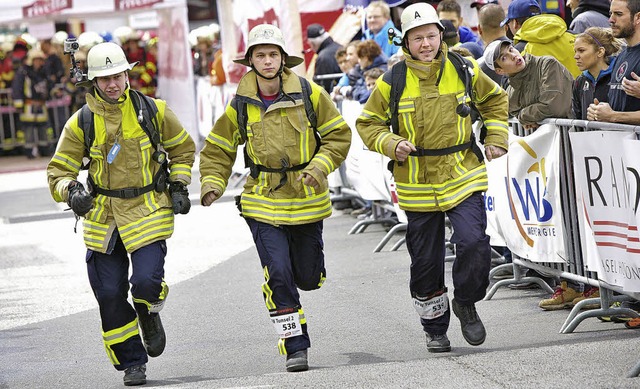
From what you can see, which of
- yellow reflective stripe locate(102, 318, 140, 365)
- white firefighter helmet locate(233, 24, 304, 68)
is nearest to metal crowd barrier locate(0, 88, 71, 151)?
yellow reflective stripe locate(102, 318, 140, 365)

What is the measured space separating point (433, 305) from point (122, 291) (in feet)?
5.91

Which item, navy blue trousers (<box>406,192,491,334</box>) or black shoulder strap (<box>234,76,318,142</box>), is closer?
navy blue trousers (<box>406,192,491,334</box>)

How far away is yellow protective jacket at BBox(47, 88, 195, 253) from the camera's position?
7324mm

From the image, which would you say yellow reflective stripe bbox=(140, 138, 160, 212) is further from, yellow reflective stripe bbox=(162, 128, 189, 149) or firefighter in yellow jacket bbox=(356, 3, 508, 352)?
firefighter in yellow jacket bbox=(356, 3, 508, 352)

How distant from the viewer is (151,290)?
23.9 ft

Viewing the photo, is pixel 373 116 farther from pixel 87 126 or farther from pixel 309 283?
pixel 87 126

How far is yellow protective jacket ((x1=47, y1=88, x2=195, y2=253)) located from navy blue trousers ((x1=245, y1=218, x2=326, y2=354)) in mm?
592

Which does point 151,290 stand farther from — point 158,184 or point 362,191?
point 362,191

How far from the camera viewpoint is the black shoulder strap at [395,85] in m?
7.30

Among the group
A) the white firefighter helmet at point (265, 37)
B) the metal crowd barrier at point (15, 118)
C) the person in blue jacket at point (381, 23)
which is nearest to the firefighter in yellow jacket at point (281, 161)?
the white firefighter helmet at point (265, 37)

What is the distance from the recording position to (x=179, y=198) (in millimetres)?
7391

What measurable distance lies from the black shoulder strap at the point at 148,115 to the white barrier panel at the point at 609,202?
8.26 feet

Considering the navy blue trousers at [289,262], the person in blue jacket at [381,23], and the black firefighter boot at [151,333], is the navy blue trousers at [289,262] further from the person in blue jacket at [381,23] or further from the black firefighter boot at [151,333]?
the person in blue jacket at [381,23]

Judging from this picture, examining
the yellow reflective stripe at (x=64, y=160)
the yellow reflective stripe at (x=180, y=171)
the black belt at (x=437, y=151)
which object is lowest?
the yellow reflective stripe at (x=180, y=171)
